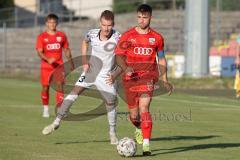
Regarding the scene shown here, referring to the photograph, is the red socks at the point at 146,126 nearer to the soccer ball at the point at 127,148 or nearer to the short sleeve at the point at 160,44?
the soccer ball at the point at 127,148

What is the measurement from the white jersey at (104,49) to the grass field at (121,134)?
132 cm

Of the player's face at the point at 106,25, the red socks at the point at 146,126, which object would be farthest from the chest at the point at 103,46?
the red socks at the point at 146,126

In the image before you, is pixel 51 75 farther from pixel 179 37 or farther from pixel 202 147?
pixel 179 37

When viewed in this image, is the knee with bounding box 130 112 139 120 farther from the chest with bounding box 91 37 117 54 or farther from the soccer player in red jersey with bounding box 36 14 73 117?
the soccer player in red jersey with bounding box 36 14 73 117

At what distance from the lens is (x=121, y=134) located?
52.4ft

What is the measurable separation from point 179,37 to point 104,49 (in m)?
35.0

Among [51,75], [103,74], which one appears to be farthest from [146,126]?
[51,75]

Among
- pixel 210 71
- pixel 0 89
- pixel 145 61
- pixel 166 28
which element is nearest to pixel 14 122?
pixel 145 61

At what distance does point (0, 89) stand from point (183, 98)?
7764 millimetres

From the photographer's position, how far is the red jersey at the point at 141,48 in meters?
13.0

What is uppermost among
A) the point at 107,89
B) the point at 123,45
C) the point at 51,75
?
the point at 123,45

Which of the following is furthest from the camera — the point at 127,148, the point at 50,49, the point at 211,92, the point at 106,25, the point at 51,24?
the point at 211,92

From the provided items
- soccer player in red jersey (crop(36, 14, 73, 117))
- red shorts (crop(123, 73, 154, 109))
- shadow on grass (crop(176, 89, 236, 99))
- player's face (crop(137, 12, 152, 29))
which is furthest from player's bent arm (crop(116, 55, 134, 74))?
shadow on grass (crop(176, 89, 236, 99))

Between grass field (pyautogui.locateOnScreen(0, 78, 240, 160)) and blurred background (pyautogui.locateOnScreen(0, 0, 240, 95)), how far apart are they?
12674 mm
